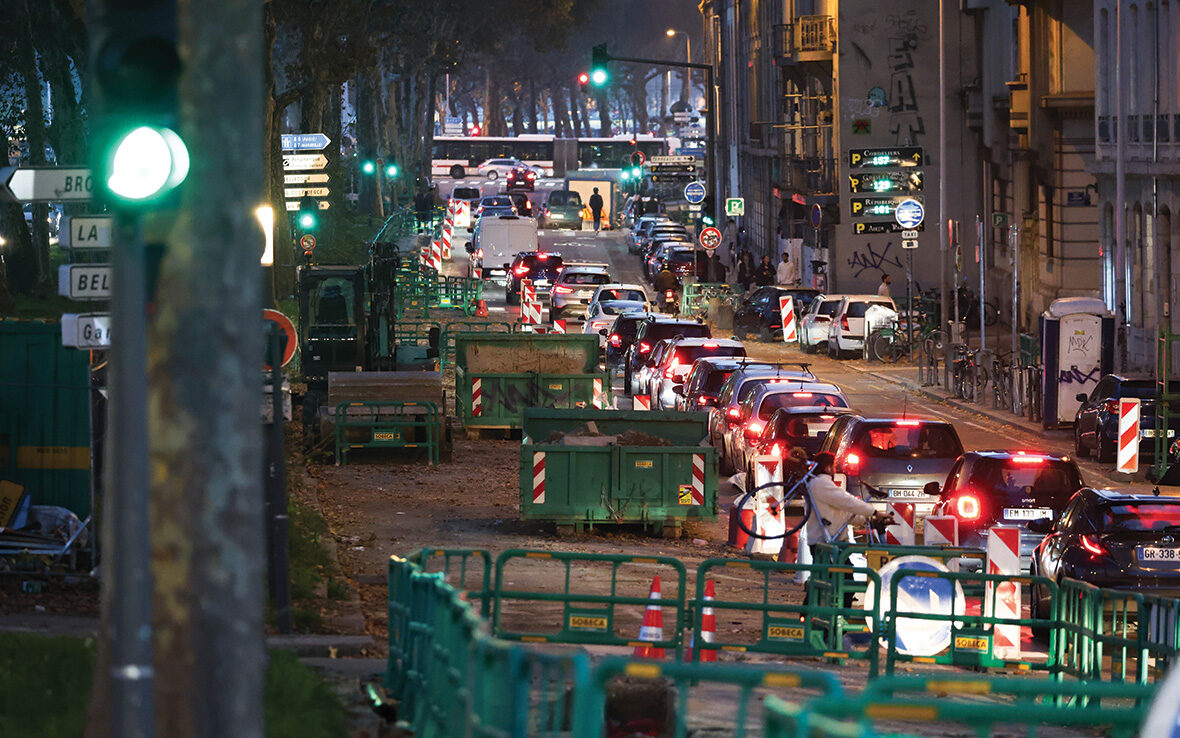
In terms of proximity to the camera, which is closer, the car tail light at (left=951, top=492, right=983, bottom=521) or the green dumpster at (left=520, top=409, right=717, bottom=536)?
the car tail light at (left=951, top=492, right=983, bottom=521)

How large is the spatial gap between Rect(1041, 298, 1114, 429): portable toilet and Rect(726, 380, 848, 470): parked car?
6045 millimetres

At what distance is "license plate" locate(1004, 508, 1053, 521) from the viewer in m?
18.1

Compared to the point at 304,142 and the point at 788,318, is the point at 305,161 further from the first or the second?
the point at 788,318

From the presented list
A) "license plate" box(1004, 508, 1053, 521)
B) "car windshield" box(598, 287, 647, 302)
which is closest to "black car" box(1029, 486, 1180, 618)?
"license plate" box(1004, 508, 1053, 521)

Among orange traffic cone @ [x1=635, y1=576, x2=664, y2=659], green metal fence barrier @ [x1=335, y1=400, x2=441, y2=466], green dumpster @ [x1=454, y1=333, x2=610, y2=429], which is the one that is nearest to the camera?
orange traffic cone @ [x1=635, y1=576, x2=664, y2=659]

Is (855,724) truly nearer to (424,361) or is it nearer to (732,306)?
(424,361)

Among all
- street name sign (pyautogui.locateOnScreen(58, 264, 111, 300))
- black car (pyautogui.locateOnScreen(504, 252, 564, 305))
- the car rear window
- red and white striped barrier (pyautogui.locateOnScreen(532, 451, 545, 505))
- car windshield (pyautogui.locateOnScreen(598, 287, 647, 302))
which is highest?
black car (pyautogui.locateOnScreen(504, 252, 564, 305))

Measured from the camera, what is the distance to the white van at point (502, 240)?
208 ft

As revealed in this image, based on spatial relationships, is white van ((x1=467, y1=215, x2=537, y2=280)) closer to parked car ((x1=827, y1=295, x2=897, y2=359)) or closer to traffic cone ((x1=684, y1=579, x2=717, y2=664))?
parked car ((x1=827, y1=295, x2=897, y2=359))

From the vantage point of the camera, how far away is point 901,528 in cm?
1745

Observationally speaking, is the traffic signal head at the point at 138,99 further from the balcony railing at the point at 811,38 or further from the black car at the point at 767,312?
the balcony railing at the point at 811,38

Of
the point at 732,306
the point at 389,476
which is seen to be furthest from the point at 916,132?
the point at 389,476

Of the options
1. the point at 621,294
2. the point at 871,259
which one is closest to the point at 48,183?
the point at 621,294

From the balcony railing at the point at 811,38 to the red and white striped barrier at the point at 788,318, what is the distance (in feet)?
45.1
